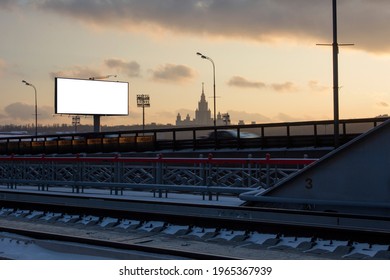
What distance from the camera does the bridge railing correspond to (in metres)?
16.6

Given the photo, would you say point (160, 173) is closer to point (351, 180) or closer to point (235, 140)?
point (351, 180)

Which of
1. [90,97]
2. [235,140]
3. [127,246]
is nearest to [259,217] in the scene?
[127,246]

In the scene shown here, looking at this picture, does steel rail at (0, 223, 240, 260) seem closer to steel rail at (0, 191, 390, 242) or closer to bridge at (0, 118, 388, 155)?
steel rail at (0, 191, 390, 242)

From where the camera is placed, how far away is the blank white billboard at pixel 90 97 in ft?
175

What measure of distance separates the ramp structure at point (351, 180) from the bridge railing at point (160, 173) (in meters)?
2.45

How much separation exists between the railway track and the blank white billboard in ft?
128

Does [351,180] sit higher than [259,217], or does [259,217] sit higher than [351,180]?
[351,180]

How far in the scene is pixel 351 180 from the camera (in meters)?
12.2

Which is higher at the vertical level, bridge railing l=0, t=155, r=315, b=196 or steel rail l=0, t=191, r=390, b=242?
bridge railing l=0, t=155, r=315, b=196

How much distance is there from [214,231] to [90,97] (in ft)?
148

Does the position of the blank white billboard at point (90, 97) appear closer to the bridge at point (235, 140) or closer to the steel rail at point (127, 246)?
the bridge at point (235, 140)

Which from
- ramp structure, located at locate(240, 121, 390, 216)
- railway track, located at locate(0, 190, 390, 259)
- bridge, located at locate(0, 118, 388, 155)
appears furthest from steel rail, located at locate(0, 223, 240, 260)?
bridge, located at locate(0, 118, 388, 155)

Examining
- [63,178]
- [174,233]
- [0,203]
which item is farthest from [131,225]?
[63,178]
